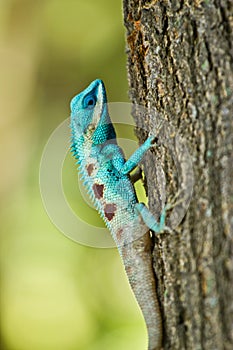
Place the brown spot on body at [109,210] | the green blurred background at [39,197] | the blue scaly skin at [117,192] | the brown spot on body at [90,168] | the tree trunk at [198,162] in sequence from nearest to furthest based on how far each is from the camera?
1. the tree trunk at [198,162]
2. the blue scaly skin at [117,192]
3. the brown spot on body at [109,210]
4. the brown spot on body at [90,168]
5. the green blurred background at [39,197]

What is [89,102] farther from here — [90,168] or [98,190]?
[98,190]

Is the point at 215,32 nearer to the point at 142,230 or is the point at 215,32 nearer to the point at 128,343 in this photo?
the point at 142,230

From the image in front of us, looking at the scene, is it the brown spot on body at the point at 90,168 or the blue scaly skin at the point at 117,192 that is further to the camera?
the brown spot on body at the point at 90,168

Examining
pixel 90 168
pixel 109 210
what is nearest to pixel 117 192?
pixel 109 210

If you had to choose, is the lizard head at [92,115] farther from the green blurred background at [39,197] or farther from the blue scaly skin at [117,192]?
the green blurred background at [39,197]

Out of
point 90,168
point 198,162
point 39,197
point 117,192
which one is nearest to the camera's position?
point 198,162

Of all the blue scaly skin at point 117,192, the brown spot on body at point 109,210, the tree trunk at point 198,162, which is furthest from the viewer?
the brown spot on body at point 109,210

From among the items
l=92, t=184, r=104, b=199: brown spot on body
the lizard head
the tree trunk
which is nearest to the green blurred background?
the lizard head

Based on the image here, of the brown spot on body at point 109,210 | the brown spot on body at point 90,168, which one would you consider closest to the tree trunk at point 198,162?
the brown spot on body at point 109,210
